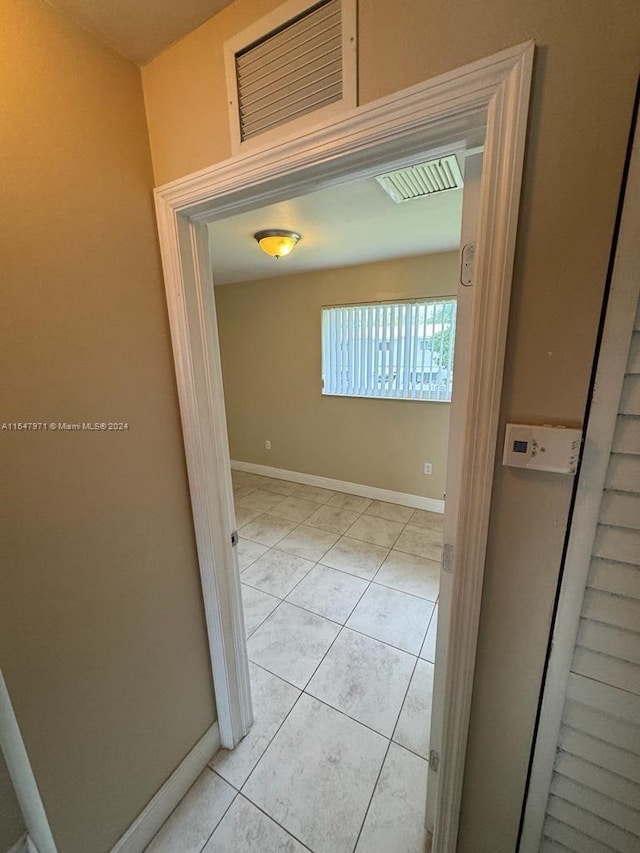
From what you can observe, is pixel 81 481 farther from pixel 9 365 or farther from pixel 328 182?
pixel 328 182

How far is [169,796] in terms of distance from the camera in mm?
1123

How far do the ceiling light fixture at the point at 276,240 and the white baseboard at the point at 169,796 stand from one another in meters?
2.63

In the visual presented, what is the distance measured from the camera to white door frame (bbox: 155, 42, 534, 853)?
58 centimetres

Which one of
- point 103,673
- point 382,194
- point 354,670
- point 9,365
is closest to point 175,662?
point 103,673

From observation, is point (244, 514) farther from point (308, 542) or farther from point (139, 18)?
point (139, 18)

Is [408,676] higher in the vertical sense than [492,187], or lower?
lower

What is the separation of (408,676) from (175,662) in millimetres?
1149

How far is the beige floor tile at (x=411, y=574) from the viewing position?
7.06 feet

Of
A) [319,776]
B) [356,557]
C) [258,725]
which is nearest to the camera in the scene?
[319,776]

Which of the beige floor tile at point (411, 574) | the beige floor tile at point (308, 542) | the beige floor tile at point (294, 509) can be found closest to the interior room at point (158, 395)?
the beige floor tile at point (411, 574)

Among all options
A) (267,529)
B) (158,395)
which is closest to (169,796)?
(158,395)

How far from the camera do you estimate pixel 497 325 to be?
633mm

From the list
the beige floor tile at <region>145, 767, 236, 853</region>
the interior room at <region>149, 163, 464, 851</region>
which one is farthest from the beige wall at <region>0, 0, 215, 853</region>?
the interior room at <region>149, 163, 464, 851</region>

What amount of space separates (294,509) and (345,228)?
2.52m
